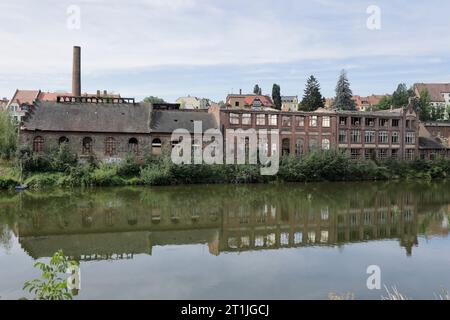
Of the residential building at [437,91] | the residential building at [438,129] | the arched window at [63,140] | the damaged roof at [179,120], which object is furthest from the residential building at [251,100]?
the residential building at [437,91]

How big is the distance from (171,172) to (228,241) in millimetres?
19339

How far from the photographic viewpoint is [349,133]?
47594 mm

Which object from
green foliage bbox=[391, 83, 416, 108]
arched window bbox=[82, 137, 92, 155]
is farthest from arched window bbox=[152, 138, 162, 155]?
green foliage bbox=[391, 83, 416, 108]

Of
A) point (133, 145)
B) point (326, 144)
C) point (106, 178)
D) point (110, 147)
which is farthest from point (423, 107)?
point (106, 178)

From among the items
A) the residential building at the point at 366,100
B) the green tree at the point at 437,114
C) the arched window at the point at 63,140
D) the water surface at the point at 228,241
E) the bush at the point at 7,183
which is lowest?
the water surface at the point at 228,241

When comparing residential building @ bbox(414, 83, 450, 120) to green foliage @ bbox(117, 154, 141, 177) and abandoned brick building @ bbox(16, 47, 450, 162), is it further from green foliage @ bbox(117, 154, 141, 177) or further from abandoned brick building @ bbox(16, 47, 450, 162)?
green foliage @ bbox(117, 154, 141, 177)

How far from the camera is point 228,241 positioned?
58.0ft

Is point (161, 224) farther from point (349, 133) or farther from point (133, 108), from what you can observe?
point (349, 133)

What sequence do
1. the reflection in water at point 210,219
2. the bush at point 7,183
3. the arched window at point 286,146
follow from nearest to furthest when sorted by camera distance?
the reflection in water at point 210,219 → the bush at point 7,183 → the arched window at point 286,146

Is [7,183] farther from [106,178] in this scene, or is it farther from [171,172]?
[171,172]

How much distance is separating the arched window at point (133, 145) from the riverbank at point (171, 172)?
2616 millimetres

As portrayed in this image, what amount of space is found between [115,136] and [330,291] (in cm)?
3222

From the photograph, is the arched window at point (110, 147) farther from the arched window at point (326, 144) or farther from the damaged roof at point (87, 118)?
the arched window at point (326, 144)

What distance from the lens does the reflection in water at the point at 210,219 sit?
16984mm
